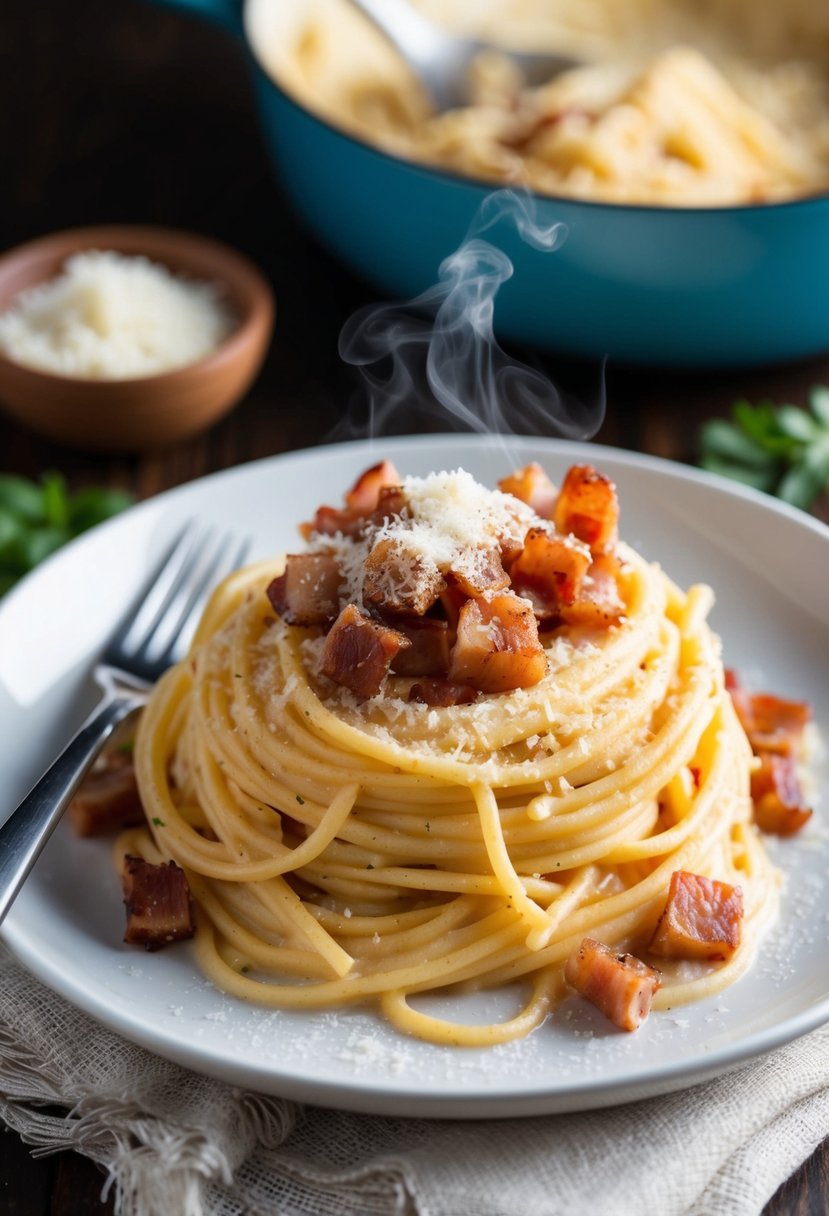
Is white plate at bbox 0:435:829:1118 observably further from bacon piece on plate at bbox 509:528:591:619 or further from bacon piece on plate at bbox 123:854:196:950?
bacon piece on plate at bbox 509:528:591:619

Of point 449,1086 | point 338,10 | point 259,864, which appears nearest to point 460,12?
point 338,10

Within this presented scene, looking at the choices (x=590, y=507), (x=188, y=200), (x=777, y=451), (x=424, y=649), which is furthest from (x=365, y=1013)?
(x=188, y=200)

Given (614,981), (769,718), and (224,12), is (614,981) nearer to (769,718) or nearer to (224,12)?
(769,718)

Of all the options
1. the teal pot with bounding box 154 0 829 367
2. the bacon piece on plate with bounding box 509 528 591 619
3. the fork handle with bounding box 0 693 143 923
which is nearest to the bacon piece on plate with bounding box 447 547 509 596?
the bacon piece on plate with bounding box 509 528 591 619

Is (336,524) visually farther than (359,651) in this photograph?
Yes

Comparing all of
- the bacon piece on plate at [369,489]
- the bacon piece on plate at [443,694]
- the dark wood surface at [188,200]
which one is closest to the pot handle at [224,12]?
the dark wood surface at [188,200]
